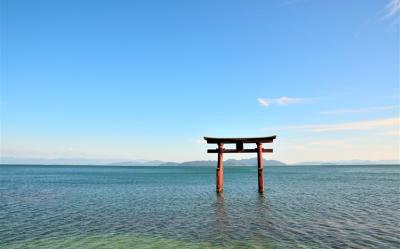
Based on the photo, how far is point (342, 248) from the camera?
11.6 metres

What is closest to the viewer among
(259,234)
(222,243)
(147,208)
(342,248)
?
(342,248)

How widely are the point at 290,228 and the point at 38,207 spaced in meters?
18.3

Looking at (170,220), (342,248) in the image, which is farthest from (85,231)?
(342,248)

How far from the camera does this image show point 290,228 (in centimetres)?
1521

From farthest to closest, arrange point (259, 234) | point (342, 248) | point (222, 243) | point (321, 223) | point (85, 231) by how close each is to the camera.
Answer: point (321, 223) < point (85, 231) < point (259, 234) < point (222, 243) < point (342, 248)

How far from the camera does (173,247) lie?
12.0m

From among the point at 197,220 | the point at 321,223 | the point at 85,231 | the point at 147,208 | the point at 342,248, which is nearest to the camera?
the point at 342,248

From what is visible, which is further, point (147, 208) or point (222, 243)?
point (147, 208)

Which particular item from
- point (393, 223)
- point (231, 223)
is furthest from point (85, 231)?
point (393, 223)

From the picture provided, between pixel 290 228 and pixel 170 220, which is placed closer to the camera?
pixel 290 228

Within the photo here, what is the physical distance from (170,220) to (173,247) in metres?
5.79

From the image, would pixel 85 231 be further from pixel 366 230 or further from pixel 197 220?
pixel 366 230

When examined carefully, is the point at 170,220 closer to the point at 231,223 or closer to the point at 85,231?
the point at 231,223

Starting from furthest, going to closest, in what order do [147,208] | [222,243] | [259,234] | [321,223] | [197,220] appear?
[147,208]
[197,220]
[321,223]
[259,234]
[222,243]
